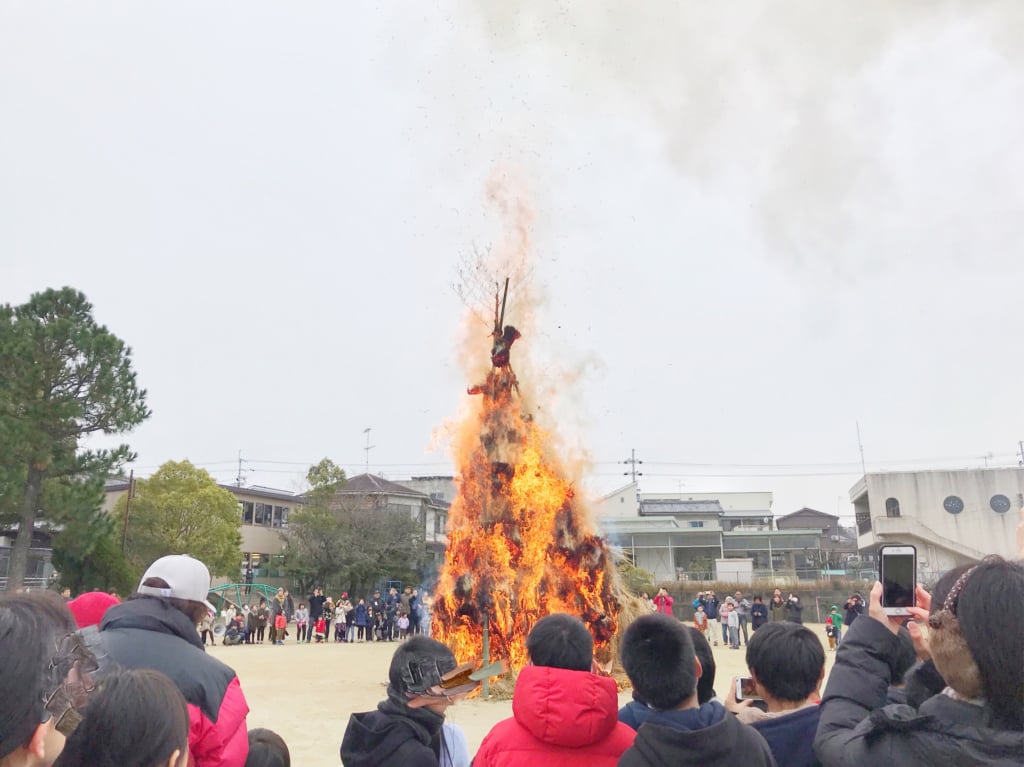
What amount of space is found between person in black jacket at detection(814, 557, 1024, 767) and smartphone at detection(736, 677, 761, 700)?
1.05 meters

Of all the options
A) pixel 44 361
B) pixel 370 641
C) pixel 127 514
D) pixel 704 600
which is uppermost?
pixel 44 361

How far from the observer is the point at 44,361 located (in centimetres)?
2920

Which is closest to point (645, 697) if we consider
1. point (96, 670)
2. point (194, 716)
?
point (194, 716)

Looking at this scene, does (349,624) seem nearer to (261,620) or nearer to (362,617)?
(362,617)

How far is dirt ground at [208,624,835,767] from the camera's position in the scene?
9897mm

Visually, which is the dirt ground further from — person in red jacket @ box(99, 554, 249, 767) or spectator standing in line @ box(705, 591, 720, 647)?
person in red jacket @ box(99, 554, 249, 767)

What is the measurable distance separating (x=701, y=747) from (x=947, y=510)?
45.5 meters

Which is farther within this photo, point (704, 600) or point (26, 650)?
point (704, 600)

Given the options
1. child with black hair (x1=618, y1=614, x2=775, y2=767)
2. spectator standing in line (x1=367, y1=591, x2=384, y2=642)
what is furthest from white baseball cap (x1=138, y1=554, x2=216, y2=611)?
spectator standing in line (x1=367, y1=591, x2=384, y2=642)

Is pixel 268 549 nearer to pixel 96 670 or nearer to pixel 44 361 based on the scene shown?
pixel 44 361

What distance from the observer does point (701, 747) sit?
250cm

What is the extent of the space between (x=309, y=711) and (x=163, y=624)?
1012 centimetres

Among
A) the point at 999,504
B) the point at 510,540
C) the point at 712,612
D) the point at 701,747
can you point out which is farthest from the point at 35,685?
the point at 999,504

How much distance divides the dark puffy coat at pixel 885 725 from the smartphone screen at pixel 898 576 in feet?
0.36
